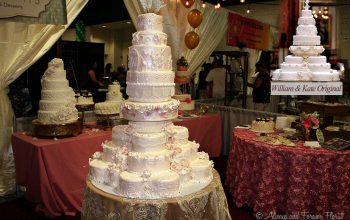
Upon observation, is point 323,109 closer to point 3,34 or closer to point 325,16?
point 325,16

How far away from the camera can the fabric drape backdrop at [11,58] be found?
4.24 meters

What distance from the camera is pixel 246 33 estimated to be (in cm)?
827

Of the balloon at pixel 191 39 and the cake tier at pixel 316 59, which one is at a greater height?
the balloon at pixel 191 39

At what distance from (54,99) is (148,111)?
1980mm

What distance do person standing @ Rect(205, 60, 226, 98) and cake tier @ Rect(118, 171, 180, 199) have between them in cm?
586

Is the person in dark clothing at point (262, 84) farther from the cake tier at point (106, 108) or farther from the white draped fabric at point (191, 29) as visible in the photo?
the cake tier at point (106, 108)

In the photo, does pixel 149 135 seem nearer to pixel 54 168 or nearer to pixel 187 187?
pixel 187 187

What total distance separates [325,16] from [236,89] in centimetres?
293

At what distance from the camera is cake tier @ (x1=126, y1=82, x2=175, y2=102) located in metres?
2.50

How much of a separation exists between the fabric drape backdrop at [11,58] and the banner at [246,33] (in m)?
4.45

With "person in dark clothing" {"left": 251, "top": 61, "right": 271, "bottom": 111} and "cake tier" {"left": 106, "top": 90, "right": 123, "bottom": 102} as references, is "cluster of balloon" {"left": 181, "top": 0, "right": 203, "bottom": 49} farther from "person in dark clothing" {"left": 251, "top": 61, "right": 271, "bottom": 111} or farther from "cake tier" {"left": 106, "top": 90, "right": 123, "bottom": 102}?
"cake tier" {"left": 106, "top": 90, "right": 123, "bottom": 102}

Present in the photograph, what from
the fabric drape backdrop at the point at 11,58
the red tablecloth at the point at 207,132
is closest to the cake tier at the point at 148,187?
the fabric drape backdrop at the point at 11,58

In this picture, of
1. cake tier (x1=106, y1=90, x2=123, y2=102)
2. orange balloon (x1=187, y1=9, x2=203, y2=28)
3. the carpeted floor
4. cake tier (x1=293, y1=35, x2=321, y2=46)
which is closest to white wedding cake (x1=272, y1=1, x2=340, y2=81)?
cake tier (x1=293, y1=35, x2=321, y2=46)

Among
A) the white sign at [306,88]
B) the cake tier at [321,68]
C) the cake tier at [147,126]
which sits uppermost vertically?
the cake tier at [321,68]
